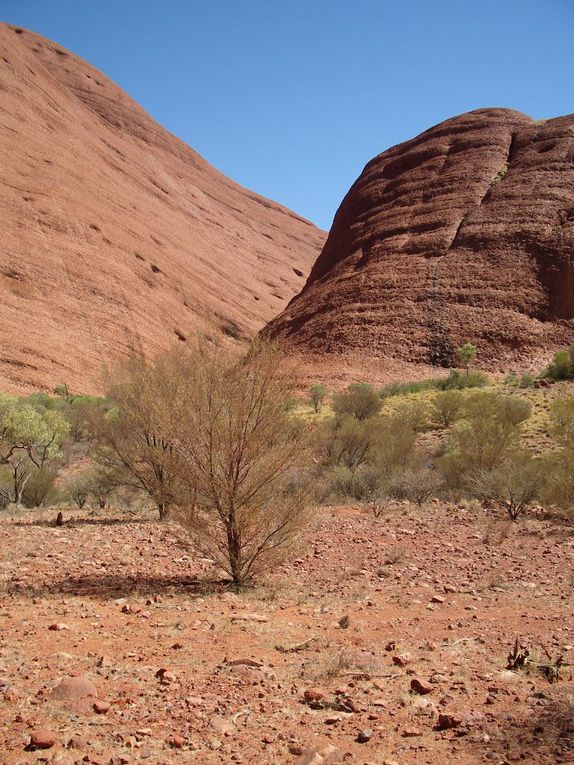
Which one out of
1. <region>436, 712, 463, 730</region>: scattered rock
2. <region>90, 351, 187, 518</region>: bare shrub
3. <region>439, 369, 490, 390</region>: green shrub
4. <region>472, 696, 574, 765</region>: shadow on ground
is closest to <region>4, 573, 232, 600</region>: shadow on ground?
<region>90, 351, 187, 518</region>: bare shrub

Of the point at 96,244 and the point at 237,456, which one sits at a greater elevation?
the point at 96,244

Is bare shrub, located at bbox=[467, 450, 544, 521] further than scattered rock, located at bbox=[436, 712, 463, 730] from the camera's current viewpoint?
Yes

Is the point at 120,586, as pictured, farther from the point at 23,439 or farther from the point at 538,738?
the point at 23,439

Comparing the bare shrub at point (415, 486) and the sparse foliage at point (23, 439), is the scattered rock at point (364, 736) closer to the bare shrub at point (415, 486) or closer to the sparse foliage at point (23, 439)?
the bare shrub at point (415, 486)

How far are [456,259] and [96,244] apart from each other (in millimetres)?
28069

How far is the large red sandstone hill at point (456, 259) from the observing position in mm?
37656

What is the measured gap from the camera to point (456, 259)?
41281 mm

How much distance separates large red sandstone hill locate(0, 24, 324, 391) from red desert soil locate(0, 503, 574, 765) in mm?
23101

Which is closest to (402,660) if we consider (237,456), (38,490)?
(237,456)

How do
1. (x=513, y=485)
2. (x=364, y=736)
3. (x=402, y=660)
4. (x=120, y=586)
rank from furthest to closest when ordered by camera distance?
(x=513, y=485)
(x=120, y=586)
(x=402, y=660)
(x=364, y=736)

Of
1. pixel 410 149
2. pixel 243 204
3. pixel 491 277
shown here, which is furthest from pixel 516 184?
pixel 243 204

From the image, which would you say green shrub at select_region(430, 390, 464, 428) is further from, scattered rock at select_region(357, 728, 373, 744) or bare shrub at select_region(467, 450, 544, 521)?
scattered rock at select_region(357, 728, 373, 744)

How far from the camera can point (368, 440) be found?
1725 centimetres

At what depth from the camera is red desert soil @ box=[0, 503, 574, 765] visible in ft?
11.4
